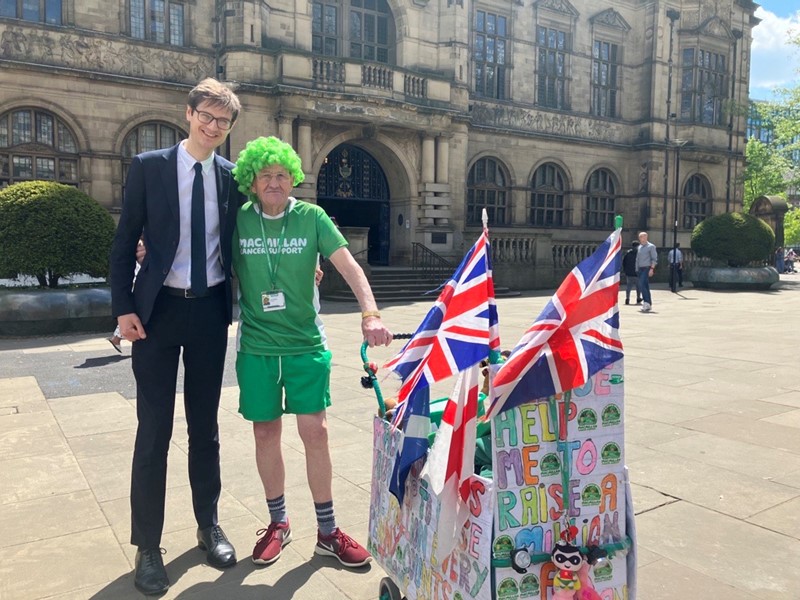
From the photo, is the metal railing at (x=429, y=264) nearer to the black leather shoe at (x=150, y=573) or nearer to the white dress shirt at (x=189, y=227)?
the white dress shirt at (x=189, y=227)

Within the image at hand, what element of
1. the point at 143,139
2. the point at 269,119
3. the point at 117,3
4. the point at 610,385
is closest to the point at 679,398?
the point at 610,385

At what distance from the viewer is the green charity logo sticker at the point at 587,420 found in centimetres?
229

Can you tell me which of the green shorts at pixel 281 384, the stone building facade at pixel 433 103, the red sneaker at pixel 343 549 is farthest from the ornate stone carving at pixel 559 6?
the red sneaker at pixel 343 549

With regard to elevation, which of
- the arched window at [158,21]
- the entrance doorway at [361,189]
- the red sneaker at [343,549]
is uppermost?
the arched window at [158,21]

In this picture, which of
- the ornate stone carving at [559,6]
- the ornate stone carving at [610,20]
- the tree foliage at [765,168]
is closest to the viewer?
the ornate stone carving at [559,6]

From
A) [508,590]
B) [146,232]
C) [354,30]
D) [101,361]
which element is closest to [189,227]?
[146,232]

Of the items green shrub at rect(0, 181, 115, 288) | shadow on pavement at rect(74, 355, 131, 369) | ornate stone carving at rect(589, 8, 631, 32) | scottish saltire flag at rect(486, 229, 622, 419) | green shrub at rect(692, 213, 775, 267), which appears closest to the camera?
scottish saltire flag at rect(486, 229, 622, 419)

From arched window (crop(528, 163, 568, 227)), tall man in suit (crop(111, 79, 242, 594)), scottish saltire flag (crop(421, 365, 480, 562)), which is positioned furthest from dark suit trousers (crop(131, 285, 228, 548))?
arched window (crop(528, 163, 568, 227))

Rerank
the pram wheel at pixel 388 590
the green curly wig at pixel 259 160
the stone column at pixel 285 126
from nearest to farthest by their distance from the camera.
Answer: the pram wheel at pixel 388 590 → the green curly wig at pixel 259 160 → the stone column at pixel 285 126

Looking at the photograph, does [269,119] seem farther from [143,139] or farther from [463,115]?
[463,115]

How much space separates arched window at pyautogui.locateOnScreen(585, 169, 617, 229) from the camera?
2866cm

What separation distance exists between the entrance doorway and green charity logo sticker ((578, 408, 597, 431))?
20.3 meters

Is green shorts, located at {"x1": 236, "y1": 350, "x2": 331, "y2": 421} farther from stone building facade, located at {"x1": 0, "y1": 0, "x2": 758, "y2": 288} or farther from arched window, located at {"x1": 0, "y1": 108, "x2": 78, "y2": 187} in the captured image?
arched window, located at {"x1": 0, "y1": 108, "x2": 78, "y2": 187}

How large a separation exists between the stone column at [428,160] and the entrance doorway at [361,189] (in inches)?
71.1
